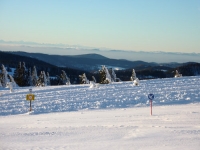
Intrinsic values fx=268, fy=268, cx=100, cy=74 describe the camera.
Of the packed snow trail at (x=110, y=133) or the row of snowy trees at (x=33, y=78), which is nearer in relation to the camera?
the packed snow trail at (x=110, y=133)

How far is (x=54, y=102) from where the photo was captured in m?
19.0

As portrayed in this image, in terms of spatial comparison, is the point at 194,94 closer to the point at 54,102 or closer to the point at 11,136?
the point at 54,102

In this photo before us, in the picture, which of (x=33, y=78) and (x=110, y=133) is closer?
(x=110, y=133)

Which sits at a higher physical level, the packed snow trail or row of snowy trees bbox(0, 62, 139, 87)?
row of snowy trees bbox(0, 62, 139, 87)

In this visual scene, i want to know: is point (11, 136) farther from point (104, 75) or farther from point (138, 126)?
point (104, 75)

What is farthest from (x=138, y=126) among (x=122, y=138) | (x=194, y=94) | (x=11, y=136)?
(x=194, y=94)

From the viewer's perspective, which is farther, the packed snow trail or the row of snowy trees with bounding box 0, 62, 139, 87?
the row of snowy trees with bounding box 0, 62, 139, 87

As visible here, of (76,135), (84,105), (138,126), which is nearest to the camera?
(76,135)

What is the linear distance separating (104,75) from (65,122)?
3958 centimetres

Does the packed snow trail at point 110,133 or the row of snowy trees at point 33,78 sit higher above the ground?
the row of snowy trees at point 33,78

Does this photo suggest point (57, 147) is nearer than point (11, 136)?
Yes

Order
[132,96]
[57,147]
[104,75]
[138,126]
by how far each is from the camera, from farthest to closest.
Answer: [104,75]
[132,96]
[138,126]
[57,147]

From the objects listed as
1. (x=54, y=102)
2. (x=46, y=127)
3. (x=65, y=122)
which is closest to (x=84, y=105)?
(x=54, y=102)

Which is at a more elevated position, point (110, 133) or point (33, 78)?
point (33, 78)
